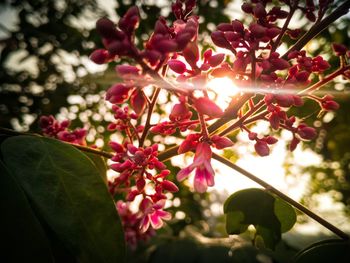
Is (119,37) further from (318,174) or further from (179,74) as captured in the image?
(318,174)

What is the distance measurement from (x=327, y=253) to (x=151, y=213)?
2.52ft

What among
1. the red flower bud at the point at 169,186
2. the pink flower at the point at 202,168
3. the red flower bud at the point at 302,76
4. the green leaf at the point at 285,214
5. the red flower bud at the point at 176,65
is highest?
the red flower bud at the point at 302,76

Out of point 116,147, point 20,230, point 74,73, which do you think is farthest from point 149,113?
point 74,73

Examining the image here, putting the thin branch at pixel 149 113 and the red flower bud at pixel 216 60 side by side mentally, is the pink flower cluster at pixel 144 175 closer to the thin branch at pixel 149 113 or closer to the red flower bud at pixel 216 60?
the thin branch at pixel 149 113

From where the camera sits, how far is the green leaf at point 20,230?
2.89 feet

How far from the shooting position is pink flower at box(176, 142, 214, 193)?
1.21m

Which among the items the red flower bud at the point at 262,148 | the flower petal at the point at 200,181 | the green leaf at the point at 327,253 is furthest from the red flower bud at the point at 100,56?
the green leaf at the point at 327,253

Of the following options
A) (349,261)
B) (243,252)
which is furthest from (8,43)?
(349,261)

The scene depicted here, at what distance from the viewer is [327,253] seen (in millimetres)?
1205

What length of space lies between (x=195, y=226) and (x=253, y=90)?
359cm

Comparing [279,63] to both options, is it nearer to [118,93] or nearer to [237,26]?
[237,26]

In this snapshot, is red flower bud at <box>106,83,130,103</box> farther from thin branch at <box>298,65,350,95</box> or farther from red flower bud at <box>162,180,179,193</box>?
thin branch at <box>298,65,350,95</box>

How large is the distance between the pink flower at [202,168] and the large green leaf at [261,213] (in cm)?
18

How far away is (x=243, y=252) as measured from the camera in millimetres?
2529
